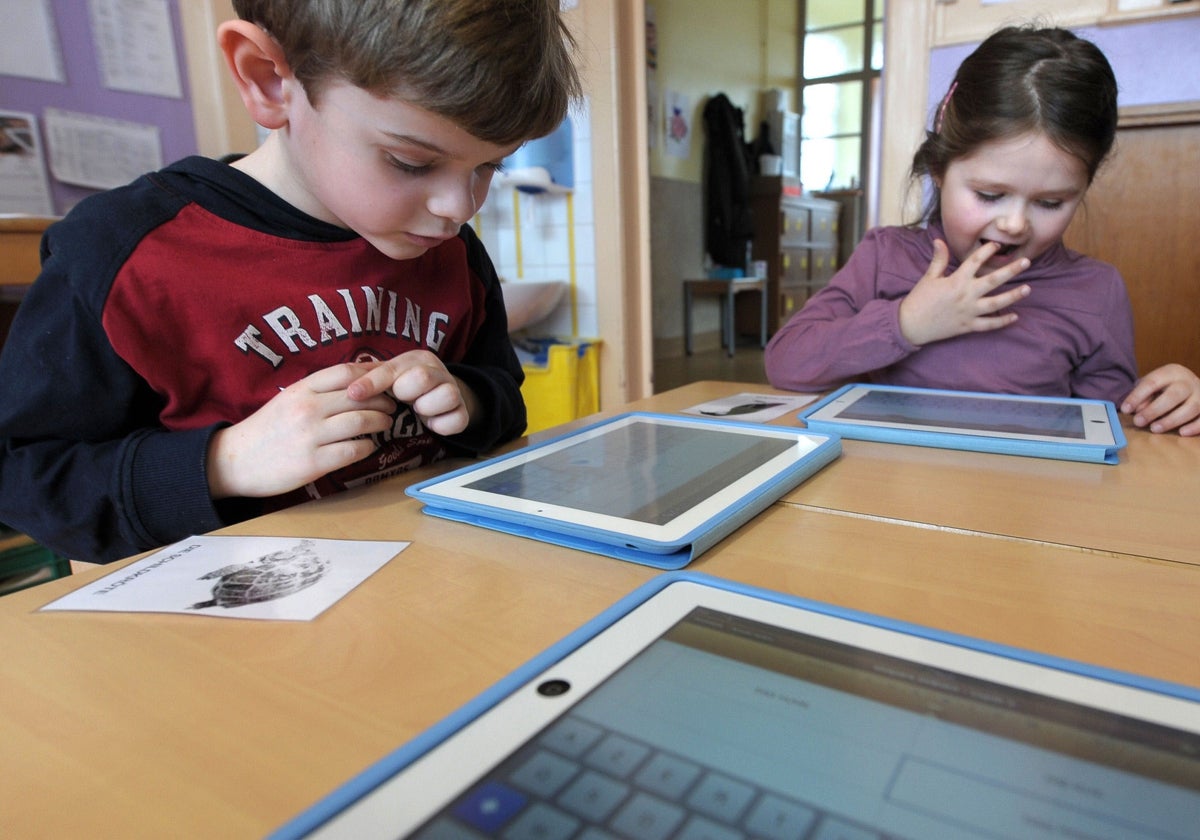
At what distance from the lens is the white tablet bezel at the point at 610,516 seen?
1.44 ft

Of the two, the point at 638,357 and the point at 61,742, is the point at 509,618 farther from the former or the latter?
the point at 638,357

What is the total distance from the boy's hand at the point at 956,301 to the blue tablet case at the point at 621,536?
436 millimetres

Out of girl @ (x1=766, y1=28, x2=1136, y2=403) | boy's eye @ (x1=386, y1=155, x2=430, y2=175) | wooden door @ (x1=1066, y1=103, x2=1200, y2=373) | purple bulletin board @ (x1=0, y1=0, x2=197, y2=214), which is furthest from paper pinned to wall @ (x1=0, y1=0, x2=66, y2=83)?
wooden door @ (x1=1066, y1=103, x2=1200, y2=373)

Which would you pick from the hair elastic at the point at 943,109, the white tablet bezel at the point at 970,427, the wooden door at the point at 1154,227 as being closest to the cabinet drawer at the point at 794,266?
the wooden door at the point at 1154,227

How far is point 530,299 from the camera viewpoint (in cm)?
247

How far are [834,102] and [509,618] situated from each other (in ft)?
21.8

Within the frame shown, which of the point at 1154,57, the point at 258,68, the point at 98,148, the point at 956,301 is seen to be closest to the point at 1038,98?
the point at 956,301

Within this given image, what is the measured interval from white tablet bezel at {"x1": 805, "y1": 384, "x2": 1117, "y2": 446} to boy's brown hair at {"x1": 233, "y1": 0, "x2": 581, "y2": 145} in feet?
1.38

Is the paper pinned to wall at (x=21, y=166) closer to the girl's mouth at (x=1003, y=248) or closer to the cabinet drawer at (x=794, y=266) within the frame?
→ the girl's mouth at (x=1003, y=248)

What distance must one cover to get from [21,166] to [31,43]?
0.94 ft

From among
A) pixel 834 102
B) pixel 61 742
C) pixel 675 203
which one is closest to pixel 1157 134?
pixel 61 742

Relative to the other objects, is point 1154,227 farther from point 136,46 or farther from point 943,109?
point 136,46

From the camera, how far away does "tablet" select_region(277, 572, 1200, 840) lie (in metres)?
0.22

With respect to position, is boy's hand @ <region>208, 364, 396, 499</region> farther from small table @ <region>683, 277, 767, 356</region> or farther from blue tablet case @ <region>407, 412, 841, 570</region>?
small table @ <region>683, 277, 767, 356</region>
